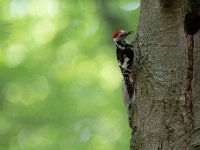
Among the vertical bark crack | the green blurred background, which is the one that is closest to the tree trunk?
the vertical bark crack

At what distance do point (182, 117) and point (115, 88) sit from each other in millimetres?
4064

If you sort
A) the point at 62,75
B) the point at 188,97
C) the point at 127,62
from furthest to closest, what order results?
1. the point at 62,75
2. the point at 127,62
3. the point at 188,97

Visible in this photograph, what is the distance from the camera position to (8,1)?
239 inches

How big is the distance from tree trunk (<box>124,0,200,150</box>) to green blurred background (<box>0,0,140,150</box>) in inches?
131

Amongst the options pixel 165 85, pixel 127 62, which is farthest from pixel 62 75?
pixel 165 85

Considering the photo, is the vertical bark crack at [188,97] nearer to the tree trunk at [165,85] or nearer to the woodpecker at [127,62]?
the tree trunk at [165,85]

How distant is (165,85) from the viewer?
7.00ft

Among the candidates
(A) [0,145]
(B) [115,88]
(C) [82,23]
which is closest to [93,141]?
(B) [115,88]

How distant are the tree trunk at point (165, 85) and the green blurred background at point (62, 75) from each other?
10.9ft

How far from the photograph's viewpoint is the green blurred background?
5.66m

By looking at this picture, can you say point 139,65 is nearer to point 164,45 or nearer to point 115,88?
point 164,45

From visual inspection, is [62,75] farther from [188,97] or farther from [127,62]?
[188,97]

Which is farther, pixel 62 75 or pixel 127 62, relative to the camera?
pixel 62 75

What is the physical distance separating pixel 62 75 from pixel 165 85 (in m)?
4.05
